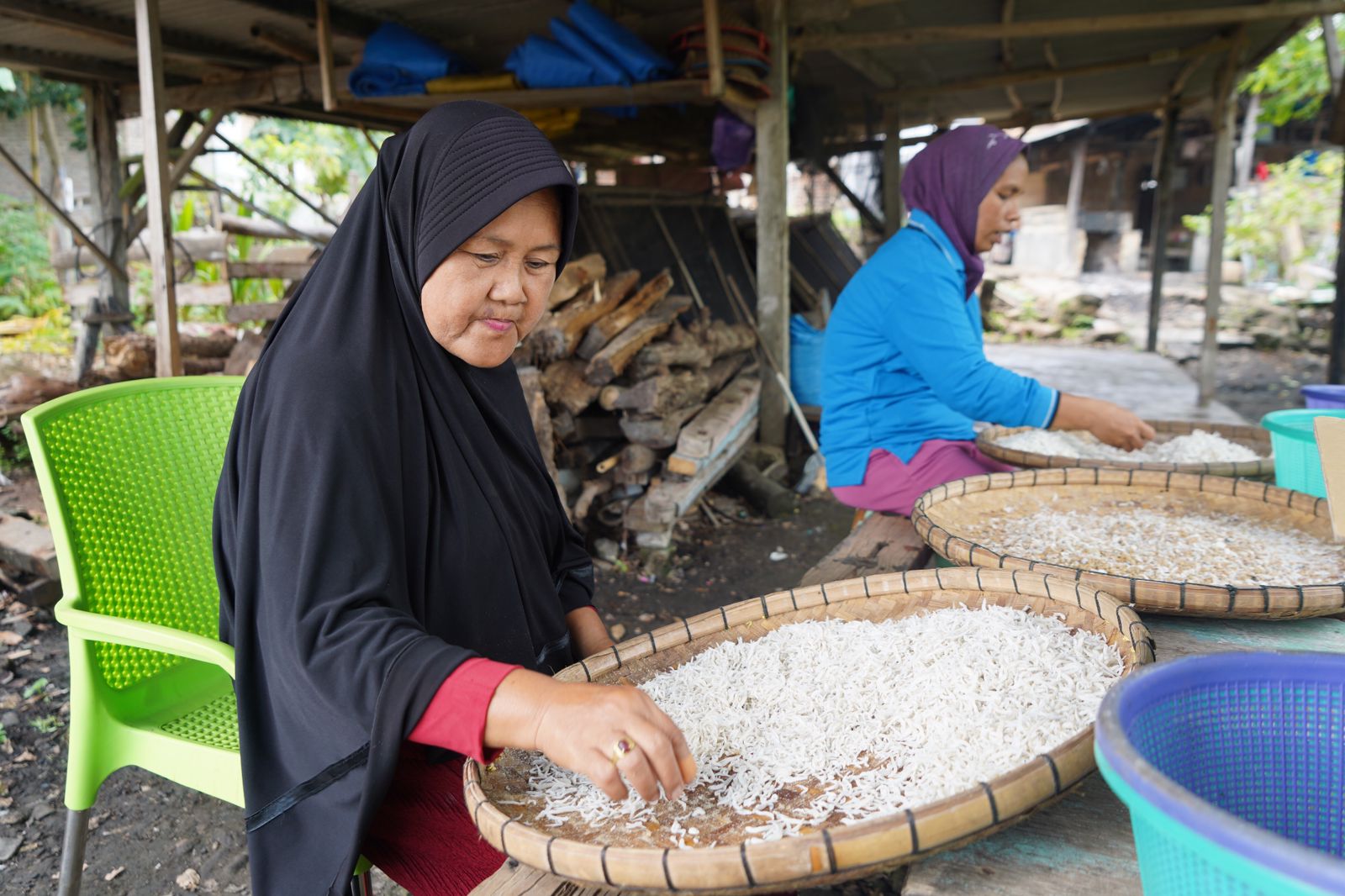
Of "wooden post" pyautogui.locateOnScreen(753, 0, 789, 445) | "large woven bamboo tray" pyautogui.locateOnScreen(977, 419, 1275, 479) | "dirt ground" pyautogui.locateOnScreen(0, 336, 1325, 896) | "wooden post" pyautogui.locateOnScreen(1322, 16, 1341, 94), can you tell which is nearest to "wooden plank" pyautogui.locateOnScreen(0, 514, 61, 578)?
"dirt ground" pyautogui.locateOnScreen(0, 336, 1325, 896)

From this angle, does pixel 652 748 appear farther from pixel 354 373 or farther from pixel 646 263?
pixel 646 263

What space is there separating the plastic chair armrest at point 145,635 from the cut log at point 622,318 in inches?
121

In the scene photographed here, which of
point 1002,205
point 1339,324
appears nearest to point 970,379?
point 1002,205

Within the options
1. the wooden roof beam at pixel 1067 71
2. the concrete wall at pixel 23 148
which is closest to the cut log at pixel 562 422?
the wooden roof beam at pixel 1067 71

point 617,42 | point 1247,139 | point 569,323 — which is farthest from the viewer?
point 1247,139

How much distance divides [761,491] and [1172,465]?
3274 millimetres

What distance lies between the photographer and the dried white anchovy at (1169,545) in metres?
1.49

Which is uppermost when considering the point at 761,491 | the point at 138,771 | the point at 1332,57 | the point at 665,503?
the point at 1332,57

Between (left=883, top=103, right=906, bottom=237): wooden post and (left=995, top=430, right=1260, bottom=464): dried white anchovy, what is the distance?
5.82 m

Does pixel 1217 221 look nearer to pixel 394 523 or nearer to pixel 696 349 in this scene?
pixel 696 349

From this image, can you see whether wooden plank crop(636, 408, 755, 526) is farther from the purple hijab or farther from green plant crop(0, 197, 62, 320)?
green plant crop(0, 197, 62, 320)

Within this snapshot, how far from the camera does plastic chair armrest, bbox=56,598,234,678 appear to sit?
55.2 inches

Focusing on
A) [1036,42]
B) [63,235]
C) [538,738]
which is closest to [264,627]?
[538,738]

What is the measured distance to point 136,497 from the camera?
1714mm
